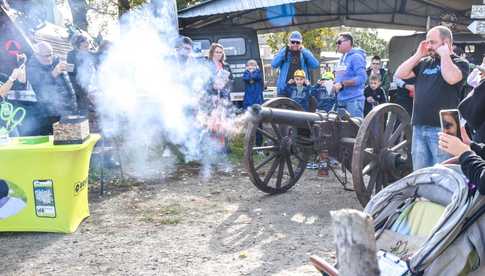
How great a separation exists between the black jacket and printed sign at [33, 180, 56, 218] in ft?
11.7

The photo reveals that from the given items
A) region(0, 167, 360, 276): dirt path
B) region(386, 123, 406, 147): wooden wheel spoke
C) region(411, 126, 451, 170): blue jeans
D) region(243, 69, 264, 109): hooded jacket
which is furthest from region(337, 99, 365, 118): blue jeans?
region(243, 69, 264, 109): hooded jacket

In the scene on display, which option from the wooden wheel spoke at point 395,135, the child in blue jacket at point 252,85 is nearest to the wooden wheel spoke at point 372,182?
the wooden wheel spoke at point 395,135

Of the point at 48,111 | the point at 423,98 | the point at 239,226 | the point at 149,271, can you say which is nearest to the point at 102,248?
the point at 149,271

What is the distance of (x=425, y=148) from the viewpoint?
4.63m

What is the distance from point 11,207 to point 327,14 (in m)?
11.1

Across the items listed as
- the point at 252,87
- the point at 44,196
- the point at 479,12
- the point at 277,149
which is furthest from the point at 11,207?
the point at 479,12

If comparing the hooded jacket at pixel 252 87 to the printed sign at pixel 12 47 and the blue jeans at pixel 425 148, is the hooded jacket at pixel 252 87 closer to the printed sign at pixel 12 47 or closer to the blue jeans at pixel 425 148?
the printed sign at pixel 12 47

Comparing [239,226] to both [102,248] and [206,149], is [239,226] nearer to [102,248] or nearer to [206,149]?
[102,248]

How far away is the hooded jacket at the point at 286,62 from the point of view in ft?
24.5

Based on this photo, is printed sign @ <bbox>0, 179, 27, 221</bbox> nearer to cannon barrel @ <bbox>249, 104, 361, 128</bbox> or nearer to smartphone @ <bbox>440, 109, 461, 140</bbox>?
cannon barrel @ <bbox>249, 104, 361, 128</bbox>

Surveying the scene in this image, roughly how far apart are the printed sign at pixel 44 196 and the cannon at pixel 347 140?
2046mm

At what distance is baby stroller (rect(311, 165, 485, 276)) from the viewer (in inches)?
97.2

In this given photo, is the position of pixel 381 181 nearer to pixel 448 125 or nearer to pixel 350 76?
pixel 350 76

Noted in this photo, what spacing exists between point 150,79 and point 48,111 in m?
1.75
